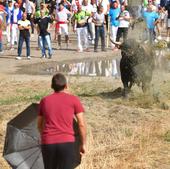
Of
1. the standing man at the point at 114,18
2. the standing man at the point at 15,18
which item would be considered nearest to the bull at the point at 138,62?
the standing man at the point at 15,18

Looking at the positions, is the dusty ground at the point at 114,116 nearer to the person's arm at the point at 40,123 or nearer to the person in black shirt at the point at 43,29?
the person's arm at the point at 40,123

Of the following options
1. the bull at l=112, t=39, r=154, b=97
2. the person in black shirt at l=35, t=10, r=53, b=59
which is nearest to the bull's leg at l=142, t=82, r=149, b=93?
the bull at l=112, t=39, r=154, b=97

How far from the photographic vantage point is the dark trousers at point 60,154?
6.62 meters

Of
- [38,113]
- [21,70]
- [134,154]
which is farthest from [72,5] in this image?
[38,113]

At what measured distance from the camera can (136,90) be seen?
13734 mm

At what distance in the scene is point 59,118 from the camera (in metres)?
6.66

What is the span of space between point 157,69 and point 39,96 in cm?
265

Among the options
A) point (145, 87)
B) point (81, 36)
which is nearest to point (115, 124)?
point (145, 87)

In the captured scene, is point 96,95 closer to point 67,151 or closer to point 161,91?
point 161,91

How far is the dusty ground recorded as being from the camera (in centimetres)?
892

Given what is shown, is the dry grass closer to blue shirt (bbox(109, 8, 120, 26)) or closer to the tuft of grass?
the tuft of grass

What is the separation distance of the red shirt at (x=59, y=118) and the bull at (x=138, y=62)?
664 centimetres

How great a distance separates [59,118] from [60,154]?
A: 1.24 ft

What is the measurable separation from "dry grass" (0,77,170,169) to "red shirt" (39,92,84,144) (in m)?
1.68
